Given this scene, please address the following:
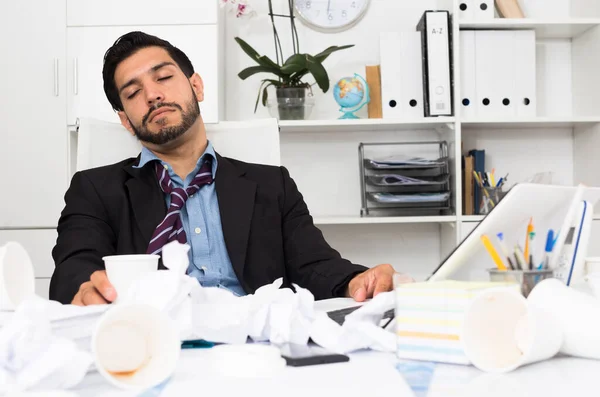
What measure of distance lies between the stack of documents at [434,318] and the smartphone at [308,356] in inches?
2.8

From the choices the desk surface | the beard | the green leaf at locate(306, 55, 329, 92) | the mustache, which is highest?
the green leaf at locate(306, 55, 329, 92)

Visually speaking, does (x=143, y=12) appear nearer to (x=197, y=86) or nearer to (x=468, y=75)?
(x=197, y=86)

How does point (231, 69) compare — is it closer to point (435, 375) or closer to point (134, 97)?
point (134, 97)

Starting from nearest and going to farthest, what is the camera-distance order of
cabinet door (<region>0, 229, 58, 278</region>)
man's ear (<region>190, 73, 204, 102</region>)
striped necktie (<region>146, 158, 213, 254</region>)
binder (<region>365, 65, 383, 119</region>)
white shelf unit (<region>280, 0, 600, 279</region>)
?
1. striped necktie (<region>146, 158, 213, 254</region>)
2. man's ear (<region>190, 73, 204, 102</region>)
3. cabinet door (<region>0, 229, 58, 278</region>)
4. binder (<region>365, 65, 383, 119</region>)
5. white shelf unit (<region>280, 0, 600, 279</region>)

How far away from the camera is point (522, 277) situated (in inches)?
30.5

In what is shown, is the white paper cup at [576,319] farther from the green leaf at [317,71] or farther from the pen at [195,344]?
the green leaf at [317,71]

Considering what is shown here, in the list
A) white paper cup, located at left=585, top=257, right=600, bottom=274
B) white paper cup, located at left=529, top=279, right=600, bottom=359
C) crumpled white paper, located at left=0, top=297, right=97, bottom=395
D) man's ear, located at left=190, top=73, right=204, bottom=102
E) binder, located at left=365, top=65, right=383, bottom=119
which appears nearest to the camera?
crumpled white paper, located at left=0, top=297, right=97, bottom=395

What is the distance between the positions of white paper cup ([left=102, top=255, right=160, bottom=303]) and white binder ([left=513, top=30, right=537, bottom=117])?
2062 millimetres

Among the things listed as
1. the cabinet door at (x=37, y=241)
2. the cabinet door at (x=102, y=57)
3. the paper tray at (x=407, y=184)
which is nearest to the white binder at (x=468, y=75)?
the paper tray at (x=407, y=184)

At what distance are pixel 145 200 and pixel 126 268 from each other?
2.74ft

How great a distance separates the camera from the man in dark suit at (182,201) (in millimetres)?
1644

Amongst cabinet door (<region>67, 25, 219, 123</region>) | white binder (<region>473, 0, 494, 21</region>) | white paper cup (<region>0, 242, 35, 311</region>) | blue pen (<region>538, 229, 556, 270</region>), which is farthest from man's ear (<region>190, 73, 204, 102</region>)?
blue pen (<region>538, 229, 556, 270</region>)

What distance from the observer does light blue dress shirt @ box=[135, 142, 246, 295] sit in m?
1.66

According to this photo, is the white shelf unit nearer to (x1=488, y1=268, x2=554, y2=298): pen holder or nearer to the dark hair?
the dark hair
